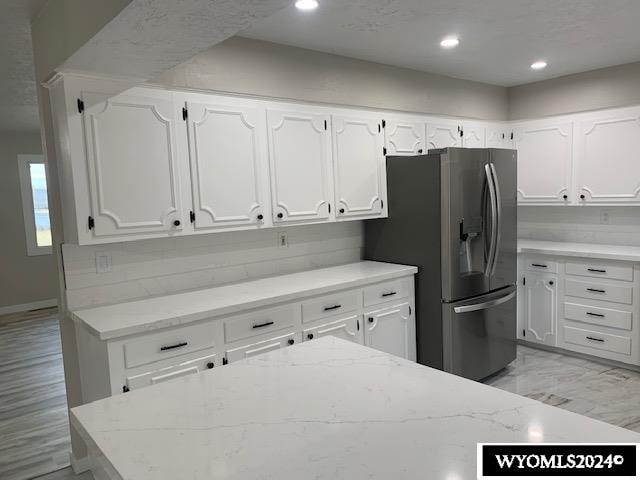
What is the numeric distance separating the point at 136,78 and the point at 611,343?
3907 millimetres

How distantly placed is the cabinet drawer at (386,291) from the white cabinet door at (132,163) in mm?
1328

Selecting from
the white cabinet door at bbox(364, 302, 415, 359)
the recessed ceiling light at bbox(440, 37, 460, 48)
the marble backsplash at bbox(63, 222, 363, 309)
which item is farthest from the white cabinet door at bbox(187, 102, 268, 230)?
the recessed ceiling light at bbox(440, 37, 460, 48)

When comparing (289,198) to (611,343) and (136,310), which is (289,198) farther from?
(611,343)

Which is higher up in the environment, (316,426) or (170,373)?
(316,426)

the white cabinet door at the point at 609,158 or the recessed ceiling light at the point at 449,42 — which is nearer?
the recessed ceiling light at the point at 449,42

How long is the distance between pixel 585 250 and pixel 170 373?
3.39m

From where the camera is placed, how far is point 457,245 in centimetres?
336

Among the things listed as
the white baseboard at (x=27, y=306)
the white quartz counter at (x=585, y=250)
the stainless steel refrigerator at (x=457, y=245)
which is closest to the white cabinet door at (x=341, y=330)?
the stainless steel refrigerator at (x=457, y=245)

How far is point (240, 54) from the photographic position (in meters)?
3.02

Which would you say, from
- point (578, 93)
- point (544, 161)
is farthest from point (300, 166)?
point (578, 93)

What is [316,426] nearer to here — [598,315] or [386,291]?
[386,291]

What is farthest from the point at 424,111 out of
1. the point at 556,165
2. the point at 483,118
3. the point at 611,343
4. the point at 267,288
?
the point at 611,343

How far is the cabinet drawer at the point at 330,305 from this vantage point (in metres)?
2.95

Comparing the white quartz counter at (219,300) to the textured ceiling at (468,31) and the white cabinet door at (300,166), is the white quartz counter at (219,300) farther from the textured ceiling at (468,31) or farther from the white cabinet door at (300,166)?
the textured ceiling at (468,31)
